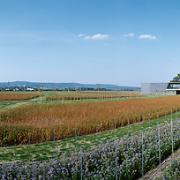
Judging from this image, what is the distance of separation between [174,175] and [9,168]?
2587 mm

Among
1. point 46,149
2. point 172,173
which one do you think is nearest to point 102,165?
point 172,173

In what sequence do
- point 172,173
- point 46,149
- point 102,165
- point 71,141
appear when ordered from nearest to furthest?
point 172,173 < point 102,165 < point 46,149 < point 71,141

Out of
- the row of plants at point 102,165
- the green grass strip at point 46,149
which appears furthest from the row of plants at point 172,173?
the green grass strip at point 46,149

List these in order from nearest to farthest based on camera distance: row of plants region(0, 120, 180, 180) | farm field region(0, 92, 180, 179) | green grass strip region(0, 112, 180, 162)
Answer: row of plants region(0, 120, 180, 180), farm field region(0, 92, 180, 179), green grass strip region(0, 112, 180, 162)

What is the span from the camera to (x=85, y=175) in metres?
5.04

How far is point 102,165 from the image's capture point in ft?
18.8

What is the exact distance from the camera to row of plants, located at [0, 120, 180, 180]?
5.01 metres

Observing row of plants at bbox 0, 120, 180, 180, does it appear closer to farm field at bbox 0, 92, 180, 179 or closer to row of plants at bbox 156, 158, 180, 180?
farm field at bbox 0, 92, 180, 179

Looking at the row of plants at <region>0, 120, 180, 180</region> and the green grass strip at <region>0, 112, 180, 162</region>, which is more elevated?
the row of plants at <region>0, 120, 180, 180</region>

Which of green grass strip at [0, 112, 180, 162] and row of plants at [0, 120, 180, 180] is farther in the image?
green grass strip at [0, 112, 180, 162]

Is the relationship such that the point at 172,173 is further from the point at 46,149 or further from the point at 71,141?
the point at 71,141

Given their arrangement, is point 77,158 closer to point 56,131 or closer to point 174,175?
point 174,175

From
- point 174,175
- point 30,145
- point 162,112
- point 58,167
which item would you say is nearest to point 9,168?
point 58,167

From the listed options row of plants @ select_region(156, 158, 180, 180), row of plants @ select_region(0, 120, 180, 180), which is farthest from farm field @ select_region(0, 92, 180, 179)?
row of plants @ select_region(156, 158, 180, 180)
